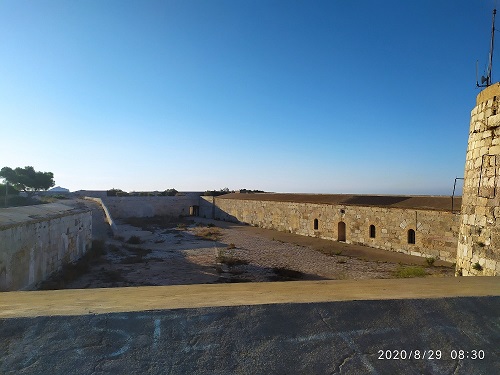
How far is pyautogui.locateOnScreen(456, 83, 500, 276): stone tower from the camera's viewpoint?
4.72 meters

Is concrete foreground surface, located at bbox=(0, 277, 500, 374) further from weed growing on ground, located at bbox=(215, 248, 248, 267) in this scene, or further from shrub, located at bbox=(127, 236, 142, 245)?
shrub, located at bbox=(127, 236, 142, 245)

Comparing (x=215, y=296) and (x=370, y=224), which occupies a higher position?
(x=215, y=296)

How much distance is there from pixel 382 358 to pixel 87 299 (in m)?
2.12

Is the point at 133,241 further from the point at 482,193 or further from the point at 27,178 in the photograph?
the point at 27,178

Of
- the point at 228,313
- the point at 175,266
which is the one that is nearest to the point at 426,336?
the point at 228,313

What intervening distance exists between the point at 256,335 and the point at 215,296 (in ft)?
2.23

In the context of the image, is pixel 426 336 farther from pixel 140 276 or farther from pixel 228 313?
pixel 140 276

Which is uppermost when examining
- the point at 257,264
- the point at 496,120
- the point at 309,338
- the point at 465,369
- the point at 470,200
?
the point at 496,120

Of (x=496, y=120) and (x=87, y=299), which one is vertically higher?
(x=496, y=120)

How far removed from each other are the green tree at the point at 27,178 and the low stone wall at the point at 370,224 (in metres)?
23.5

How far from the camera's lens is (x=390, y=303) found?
2.35 m

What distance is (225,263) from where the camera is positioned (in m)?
13.2

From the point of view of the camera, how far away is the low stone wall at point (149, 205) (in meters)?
31.9

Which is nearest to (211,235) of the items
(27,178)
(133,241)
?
(133,241)
